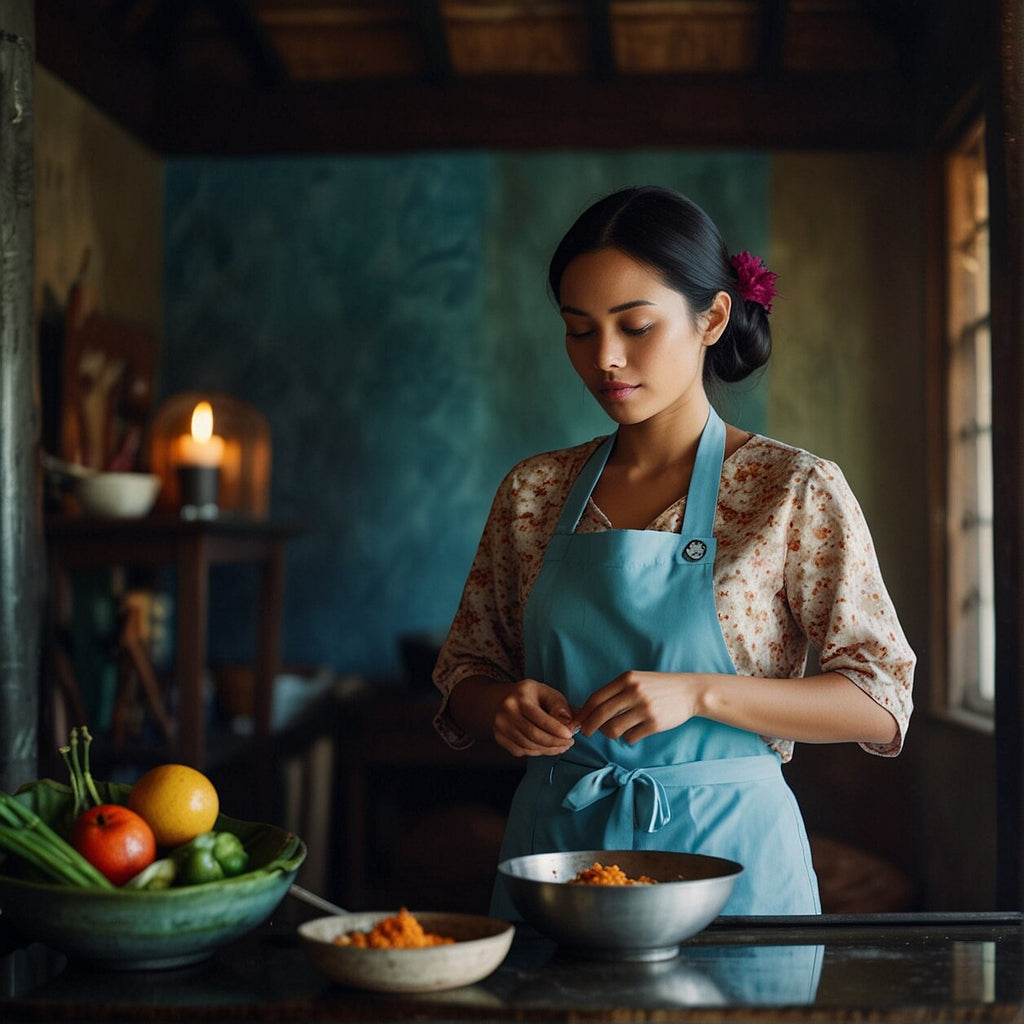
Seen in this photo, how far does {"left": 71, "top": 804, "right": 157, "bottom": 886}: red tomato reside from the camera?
4.24 feet

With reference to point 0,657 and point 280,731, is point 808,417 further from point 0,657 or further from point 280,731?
point 0,657

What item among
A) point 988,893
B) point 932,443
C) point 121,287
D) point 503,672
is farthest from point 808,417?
point 503,672

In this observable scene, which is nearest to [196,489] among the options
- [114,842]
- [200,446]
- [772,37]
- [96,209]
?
[200,446]

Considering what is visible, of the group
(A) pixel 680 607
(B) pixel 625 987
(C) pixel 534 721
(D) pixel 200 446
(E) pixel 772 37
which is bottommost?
(B) pixel 625 987

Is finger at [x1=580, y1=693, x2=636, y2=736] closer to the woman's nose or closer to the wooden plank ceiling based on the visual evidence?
the woman's nose

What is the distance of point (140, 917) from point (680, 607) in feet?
2.58

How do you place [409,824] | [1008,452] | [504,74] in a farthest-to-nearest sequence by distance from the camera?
1. [504,74]
2. [409,824]
3. [1008,452]

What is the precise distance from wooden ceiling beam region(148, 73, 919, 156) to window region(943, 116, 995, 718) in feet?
2.10

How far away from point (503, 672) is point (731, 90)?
3.10 metres

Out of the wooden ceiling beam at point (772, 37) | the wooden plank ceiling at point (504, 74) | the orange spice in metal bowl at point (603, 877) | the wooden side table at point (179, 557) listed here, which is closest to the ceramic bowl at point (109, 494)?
the wooden side table at point (179, 557)

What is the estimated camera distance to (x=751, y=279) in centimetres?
184

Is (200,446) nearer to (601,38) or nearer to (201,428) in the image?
(201,428)

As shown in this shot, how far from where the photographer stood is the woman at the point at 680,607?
62.2 inches

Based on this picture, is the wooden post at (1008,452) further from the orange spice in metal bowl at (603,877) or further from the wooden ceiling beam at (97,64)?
the wooden ceiling beam at (97,64)
